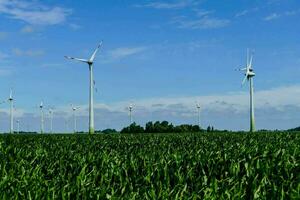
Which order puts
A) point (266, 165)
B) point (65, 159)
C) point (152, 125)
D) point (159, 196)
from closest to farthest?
point (159, 196) < point (266, 165) < point (65, 159) < point (152, 125)

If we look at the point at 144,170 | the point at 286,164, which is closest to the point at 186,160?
the point at 144,170

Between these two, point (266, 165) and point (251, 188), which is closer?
point (251, 188)

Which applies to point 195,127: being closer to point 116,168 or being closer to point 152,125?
point 152,125

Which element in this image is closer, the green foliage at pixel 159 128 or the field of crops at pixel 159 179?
the field of crops at pixel 159 179

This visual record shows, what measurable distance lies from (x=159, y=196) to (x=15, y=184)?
355 centimetres

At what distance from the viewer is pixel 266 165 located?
41.4 ft

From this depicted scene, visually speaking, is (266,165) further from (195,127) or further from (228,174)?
(195,127)

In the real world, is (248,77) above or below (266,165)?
above

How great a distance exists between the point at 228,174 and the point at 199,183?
1.85 metres

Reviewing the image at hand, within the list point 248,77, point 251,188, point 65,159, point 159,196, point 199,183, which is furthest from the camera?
point 248,77

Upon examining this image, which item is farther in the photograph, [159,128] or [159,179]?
[159,128]

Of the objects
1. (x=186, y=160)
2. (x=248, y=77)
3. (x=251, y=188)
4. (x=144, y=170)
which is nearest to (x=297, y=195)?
(x=251, y=188)

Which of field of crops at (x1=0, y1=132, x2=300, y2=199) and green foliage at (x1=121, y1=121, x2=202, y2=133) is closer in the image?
field of crops at (x1=0, y1=132, x2=300, y2=199)

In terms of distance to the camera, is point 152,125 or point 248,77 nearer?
point 248,77
